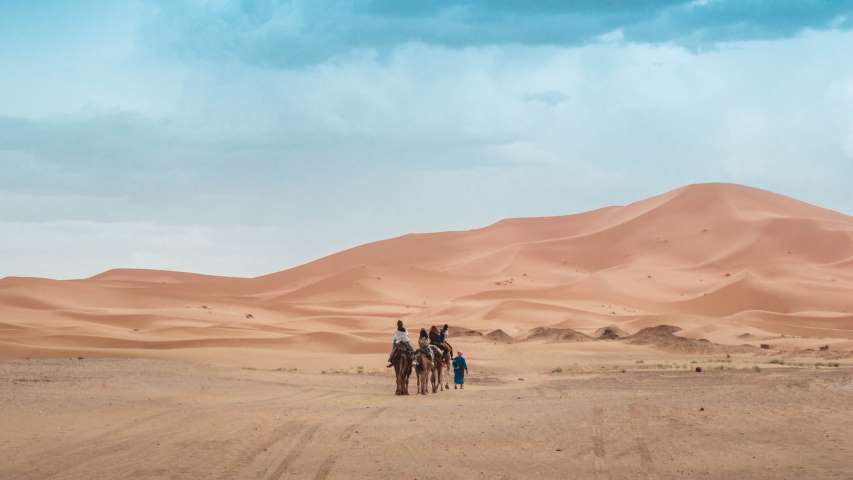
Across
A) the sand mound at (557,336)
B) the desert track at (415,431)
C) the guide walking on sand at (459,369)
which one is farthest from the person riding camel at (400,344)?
the sand mound at (557,336)

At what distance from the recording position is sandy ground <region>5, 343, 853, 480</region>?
→ 1355 cm

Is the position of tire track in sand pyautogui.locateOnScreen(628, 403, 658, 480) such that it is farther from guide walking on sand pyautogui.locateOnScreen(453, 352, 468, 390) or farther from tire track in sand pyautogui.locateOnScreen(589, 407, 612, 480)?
guide walking on sand pyautogui.locateOnScreen(453, 352, 468, 390)

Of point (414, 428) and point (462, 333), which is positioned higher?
point (462, 333)

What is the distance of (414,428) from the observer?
57.9 feet

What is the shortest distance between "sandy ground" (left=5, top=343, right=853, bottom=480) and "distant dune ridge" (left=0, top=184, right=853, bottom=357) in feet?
64.1

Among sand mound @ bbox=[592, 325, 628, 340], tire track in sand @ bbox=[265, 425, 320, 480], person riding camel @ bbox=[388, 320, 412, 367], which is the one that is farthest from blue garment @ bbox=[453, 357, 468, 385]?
sand mound @ bbox=[592, 325, 628, 340]

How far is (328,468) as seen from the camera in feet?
44.3

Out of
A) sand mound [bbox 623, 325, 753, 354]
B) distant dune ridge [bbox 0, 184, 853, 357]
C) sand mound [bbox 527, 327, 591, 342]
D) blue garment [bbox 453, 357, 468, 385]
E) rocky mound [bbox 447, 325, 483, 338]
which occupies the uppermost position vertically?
distant dune ridge [bbox 0, 184, 853, 357]

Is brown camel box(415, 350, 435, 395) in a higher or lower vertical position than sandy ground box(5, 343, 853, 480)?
higher

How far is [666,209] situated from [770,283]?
4364cm

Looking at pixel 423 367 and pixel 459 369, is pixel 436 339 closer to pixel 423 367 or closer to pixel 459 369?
pixel 459 369

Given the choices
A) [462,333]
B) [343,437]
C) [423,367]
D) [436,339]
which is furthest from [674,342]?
[343,437]

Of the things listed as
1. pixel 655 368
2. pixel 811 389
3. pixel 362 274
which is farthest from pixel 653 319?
pixel 362 274

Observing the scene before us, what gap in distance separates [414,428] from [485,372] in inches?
804
